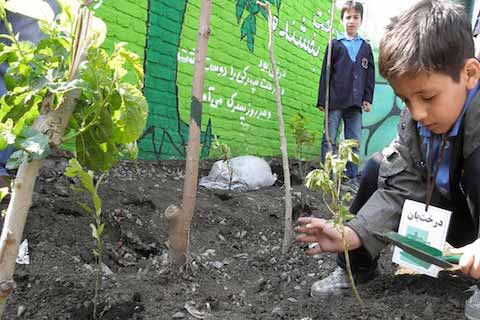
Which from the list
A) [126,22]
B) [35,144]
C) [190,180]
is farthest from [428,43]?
[126,22]

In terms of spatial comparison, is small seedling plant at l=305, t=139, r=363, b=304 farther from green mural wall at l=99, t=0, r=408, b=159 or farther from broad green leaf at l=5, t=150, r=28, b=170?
green mural wall at l=99, t=0, r=408, b=159

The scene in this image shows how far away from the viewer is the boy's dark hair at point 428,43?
146 centimetres

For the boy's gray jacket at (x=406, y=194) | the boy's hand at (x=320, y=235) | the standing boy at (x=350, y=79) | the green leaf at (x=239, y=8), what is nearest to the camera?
the boy's hand at (x=320, y=235)

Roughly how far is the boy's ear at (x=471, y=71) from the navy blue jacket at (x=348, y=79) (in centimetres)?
319

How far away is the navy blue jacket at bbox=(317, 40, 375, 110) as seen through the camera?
473cm

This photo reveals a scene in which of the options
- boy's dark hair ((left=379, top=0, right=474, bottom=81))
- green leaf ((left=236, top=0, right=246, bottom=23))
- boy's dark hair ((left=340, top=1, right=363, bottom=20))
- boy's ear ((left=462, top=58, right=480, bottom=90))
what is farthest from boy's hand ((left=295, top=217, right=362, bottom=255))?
green leaf ((left=236, top=0, right=246, bottom=23))

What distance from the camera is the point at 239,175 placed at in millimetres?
4168

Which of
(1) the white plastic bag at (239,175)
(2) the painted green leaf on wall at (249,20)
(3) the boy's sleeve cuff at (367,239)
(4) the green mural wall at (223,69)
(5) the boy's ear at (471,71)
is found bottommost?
(3) the boy's sleeve cuff at (367,239)

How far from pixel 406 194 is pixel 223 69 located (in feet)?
10.8

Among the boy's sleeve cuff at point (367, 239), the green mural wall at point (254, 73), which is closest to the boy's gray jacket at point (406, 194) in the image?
the boy's sleeve cuff at point (367, 239)

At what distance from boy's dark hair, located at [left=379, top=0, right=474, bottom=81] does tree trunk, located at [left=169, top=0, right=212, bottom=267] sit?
616mm

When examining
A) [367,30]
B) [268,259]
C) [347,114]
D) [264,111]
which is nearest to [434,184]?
[268,259]

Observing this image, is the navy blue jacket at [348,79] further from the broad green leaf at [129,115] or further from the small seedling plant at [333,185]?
the broad green leaf at [129,115]

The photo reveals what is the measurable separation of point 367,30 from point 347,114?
4.39m
